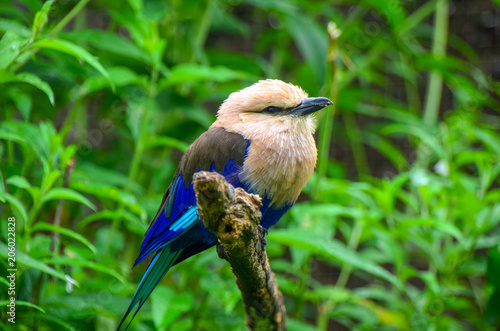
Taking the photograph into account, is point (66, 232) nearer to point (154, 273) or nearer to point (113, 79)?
point (154, 273)

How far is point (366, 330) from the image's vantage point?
2451 mm

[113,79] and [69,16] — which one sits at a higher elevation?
[69,16]

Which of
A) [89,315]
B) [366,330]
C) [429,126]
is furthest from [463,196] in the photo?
[89,315]

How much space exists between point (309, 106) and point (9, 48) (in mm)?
965

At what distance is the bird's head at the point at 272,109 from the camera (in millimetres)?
1906

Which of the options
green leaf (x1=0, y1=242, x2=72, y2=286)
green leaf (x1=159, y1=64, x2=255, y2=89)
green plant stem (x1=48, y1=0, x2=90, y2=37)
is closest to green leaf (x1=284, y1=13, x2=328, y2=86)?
green leaf (x1=159, y1=64, x2=255, y2=89)

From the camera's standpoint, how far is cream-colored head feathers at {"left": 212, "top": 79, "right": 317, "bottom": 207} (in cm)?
179

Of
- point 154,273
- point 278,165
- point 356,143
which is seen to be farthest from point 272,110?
point 356,143

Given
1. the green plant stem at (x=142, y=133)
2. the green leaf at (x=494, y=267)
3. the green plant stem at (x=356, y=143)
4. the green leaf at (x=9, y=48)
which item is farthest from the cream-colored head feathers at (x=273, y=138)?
the green plant stem at (x=356, y=143)

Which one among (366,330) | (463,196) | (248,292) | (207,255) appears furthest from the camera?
(366,330)

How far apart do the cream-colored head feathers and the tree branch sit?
16cm

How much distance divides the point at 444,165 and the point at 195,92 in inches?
47.5

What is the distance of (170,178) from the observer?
8.53 ft

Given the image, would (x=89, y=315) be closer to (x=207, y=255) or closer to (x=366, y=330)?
(x=207, y=255)
